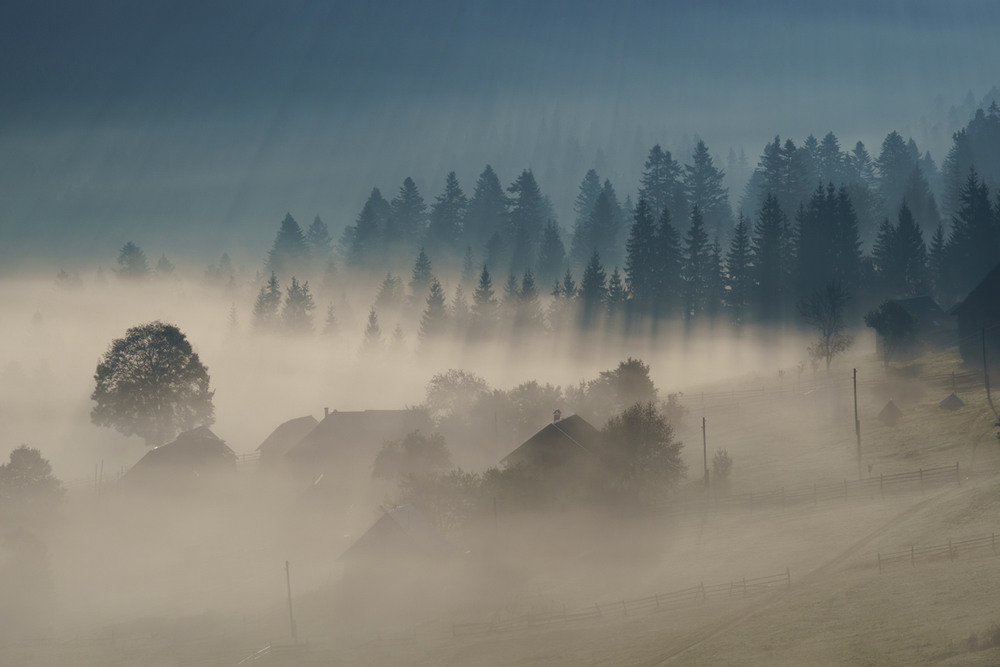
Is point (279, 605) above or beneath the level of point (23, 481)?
beneath

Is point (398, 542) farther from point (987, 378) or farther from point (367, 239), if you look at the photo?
point (367, 239)

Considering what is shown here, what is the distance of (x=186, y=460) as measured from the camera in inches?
3081

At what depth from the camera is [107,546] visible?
70500mm

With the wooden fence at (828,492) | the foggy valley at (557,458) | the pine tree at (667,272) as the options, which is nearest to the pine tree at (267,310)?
the foggy valley at (557,458)

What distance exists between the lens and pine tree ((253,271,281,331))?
137375 millimetres

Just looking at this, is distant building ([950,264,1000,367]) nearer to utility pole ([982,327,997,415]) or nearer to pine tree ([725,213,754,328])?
utility pole ([982,327,997,415])

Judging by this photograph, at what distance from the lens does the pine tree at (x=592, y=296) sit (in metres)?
119

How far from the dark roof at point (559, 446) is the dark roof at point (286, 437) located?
25.0 meters

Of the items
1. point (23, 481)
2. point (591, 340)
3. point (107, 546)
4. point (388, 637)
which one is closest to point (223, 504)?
point (107, 546)

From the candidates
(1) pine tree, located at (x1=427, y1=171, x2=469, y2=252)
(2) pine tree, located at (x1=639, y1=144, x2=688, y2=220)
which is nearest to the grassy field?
(2) pine tree, located at (x1=639, y1=144, x2=688, y2=220)

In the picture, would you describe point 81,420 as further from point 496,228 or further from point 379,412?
point 496,228

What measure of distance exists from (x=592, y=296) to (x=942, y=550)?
78.4 metres

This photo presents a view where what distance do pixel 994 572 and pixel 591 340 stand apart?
256 ft

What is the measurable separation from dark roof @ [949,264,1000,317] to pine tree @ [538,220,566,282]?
72.7 metres
